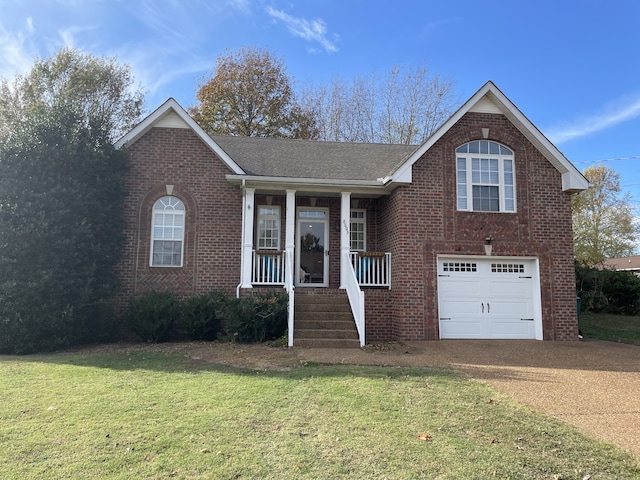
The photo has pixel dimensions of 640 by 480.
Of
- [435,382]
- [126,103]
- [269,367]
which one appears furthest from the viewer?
[126,103]

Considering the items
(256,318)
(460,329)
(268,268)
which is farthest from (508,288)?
(256,318)

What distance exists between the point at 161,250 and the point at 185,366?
17.3ft

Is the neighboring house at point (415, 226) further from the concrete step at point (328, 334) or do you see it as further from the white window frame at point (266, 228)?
the concrete step at point (328, 334)

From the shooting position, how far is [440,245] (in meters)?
11.9

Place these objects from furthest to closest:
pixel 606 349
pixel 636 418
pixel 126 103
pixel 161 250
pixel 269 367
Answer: pixel 126 103, pixel 161 250, pixel 606 349, pixel 269 367, pixel 636 418

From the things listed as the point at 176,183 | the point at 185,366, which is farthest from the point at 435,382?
the point at 176,183

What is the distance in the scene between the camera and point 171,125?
12.9 meters

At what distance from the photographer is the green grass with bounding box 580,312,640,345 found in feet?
47.3

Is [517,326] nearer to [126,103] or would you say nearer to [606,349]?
[606,349]

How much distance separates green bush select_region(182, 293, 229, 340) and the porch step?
6.38 ft

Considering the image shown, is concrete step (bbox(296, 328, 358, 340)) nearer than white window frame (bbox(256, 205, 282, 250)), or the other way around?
concrete step (bbox(296, 328, 358, 340))

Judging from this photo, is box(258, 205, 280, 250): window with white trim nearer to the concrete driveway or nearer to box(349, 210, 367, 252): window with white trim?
box(349, 210, 367, 252): window with white trim

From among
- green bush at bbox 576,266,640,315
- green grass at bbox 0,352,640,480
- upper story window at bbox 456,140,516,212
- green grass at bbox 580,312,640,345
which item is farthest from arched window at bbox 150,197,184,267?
green bush at bbox 576,266,640,315

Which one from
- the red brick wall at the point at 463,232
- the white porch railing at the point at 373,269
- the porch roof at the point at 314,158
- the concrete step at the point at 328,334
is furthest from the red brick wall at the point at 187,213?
the red brick wall at the point at 463,232
